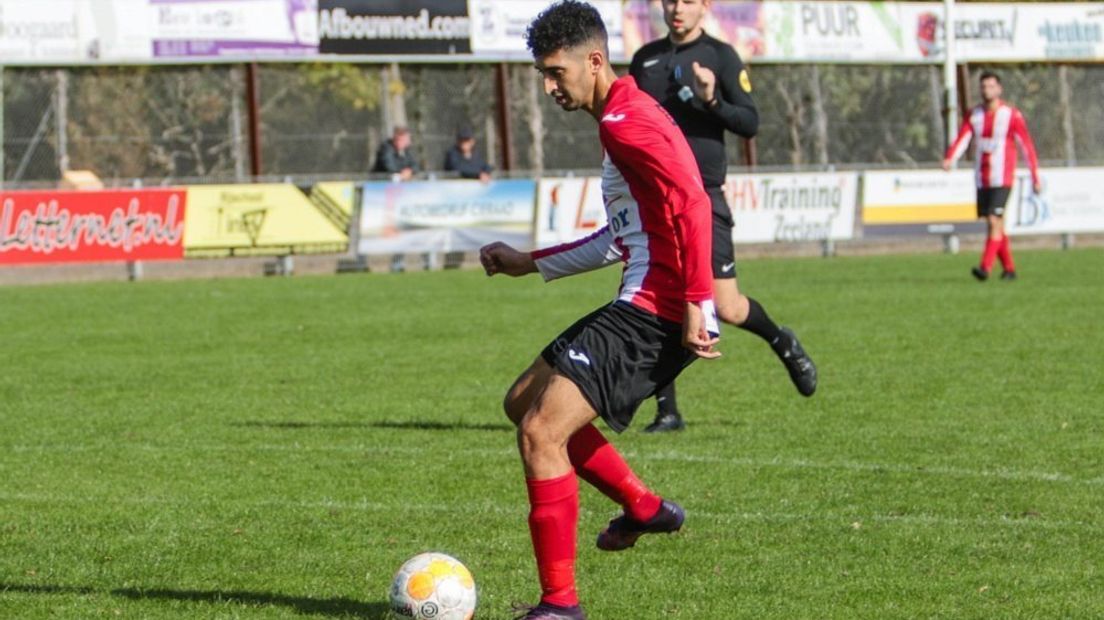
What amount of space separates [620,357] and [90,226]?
17.6 meters

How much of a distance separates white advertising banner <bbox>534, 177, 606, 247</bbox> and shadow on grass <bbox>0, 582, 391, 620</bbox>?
18.7 m

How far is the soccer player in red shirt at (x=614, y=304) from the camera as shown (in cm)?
500

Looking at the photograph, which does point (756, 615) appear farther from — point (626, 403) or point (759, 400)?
point (759, 400)

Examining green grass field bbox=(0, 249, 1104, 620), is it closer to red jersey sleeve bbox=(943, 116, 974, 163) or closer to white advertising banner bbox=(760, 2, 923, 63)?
red jersey sleeve bbox=(943, 116, 974, 163)

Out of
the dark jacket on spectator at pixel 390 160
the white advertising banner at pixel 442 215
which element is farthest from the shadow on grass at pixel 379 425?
the dark jacket on spectator at pixel 390 160

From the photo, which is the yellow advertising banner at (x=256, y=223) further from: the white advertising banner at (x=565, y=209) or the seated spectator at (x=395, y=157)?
the white advertising banner at (x=565, y=209)

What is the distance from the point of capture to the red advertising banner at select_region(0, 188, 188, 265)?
70.2 ft

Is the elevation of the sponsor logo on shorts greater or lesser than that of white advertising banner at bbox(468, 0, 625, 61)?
lesser

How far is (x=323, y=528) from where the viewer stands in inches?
261

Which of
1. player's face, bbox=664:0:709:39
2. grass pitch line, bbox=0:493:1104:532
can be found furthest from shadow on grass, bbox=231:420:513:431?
player's face, bbox=664:0:709:39

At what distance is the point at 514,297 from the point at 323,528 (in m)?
11.9

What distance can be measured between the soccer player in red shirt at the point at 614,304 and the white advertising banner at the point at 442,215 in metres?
18.3

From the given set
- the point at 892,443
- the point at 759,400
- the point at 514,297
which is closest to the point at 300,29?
the point at 514,297

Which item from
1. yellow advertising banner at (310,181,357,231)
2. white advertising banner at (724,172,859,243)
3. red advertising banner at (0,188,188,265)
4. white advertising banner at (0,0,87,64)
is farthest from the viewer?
white advertising banner at (724,172,859,243)
